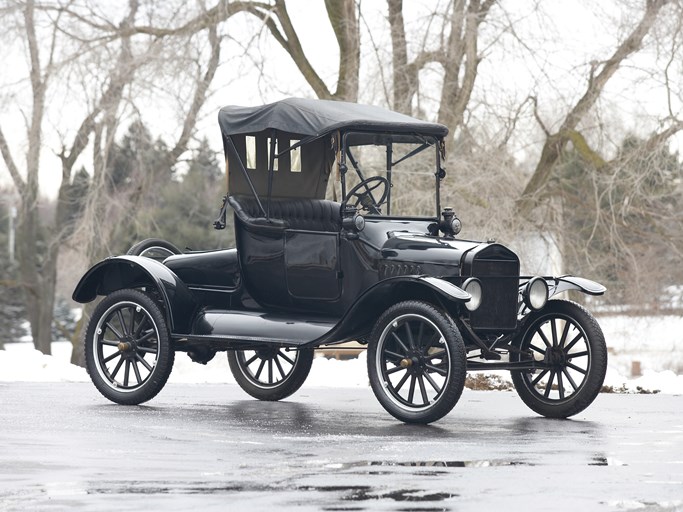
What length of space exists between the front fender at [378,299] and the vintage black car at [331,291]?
0.05 feet

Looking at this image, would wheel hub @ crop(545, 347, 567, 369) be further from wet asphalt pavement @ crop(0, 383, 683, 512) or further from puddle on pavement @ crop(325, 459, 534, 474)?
puddle on pavement @ crop(325, 459, 534, 474)

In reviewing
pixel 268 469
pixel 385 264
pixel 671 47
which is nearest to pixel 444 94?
pixel 671 47

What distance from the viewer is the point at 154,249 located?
13047 millimetres

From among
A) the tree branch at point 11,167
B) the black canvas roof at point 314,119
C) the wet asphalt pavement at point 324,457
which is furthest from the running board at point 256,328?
the tree branch at point 11,167

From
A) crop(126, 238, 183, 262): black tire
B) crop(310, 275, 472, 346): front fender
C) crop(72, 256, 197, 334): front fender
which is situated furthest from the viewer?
crop(126, 238, 183, 262): black tire

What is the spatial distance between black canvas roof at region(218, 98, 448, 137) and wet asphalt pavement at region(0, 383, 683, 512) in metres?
2.38

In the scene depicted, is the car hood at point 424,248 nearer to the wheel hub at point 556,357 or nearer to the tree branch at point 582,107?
the wheel hub at point 556,357

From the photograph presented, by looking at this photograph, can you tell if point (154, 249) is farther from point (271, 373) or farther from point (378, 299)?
point (378, 299)

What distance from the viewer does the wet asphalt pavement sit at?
250 inches

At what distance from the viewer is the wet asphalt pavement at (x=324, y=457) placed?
6352mm

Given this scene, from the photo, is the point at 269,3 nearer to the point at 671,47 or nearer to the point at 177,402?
the point at 671,47

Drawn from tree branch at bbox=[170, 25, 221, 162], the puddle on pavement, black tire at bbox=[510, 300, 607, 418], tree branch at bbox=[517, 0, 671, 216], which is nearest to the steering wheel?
black tire at bbox=[510, 300, 607, 418]

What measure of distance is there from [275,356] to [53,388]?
250cm

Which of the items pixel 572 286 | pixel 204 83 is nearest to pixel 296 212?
pixel 572 286
